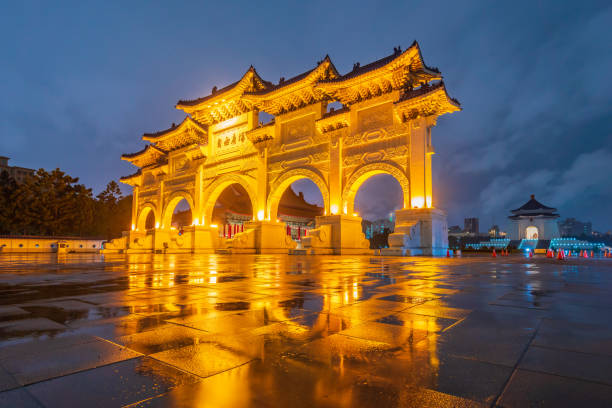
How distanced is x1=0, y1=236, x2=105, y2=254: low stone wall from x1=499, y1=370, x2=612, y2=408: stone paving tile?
3665cm

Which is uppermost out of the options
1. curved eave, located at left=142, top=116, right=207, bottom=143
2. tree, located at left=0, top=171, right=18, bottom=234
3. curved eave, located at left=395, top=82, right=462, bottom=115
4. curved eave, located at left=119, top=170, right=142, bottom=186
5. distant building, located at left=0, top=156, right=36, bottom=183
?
distant building, located at left=0, top=156, right=36, bottom=183

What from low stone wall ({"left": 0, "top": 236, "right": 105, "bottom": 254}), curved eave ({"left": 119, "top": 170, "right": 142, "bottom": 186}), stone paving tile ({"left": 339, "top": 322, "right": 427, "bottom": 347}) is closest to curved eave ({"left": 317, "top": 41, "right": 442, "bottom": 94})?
stone paving tile ({"left": 339, "top": 322, "right": 427, "bottom": 347})

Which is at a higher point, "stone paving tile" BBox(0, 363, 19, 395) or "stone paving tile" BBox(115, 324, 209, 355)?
"stone paving tile" BBox(0, 363, 19, 395)

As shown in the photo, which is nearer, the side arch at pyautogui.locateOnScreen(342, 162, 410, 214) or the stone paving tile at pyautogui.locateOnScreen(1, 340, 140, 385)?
the stone paving tile at pyautogui.locateOnScreen(1, 340, 140, 385)

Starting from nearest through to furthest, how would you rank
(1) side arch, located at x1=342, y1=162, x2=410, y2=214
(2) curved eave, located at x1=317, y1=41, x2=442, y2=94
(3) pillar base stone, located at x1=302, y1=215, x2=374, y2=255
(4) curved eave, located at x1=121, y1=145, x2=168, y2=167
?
(2) curved eave, located at x1=317, y1=41, x2=442, y2=94 < (1) side arch, located at x1=342, y1=162, x2=410, y2=214 < (3) pillar base stone, located at x1=302, y1=215, x2=374, y2=255 < (4) curved eave, located at x1=121, y1=145, x2=168, y2=167

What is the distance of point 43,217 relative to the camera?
Answer: 101ft

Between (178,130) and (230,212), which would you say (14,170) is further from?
(178,130)

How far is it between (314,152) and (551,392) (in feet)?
68.0

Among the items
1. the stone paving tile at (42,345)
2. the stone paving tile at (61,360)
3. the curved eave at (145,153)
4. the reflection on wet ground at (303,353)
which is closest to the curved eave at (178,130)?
the curved eave at (145,153)

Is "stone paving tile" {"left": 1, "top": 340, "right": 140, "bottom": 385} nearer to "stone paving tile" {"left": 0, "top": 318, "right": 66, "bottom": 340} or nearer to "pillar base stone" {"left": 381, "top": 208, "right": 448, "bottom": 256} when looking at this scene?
"stone paving tile" {"left": 0, "top": 318, "right": 66, "bottom": 340}

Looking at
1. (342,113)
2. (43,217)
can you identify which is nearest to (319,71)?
(342,113)

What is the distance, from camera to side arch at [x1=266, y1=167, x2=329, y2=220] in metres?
20.8

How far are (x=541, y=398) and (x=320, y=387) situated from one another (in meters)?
0.81

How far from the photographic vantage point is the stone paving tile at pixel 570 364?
146 cm
